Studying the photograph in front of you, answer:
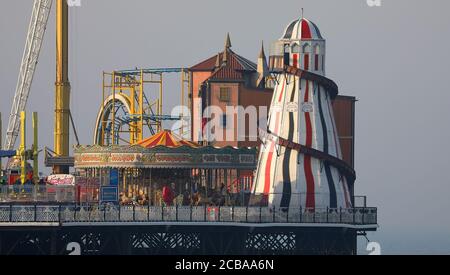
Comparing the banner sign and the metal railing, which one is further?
the metal railing

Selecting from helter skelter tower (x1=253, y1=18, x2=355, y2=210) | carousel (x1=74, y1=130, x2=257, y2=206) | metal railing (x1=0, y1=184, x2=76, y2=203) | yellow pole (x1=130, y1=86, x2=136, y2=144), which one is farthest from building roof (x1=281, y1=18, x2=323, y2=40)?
yellow pole (x1=130, y1=86, x2=136, y2=144)

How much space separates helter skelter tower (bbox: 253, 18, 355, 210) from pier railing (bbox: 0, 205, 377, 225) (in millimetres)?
2039

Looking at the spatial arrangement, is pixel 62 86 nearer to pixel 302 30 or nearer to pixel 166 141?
pixel 166 141

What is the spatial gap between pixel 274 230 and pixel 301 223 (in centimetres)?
274

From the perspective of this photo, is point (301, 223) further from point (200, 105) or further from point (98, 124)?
point (98, 124)

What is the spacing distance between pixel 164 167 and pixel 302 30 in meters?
13.1

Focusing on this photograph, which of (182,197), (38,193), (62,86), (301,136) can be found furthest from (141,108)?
(301,136)

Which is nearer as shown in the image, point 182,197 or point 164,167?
point 182,197

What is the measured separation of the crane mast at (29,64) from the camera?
17788 centimetres

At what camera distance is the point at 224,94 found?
164625 mm

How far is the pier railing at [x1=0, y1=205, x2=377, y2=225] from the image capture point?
457 feet

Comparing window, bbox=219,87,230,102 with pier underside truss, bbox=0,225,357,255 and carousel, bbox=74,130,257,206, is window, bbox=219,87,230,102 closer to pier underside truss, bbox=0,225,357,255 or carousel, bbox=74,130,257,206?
carousel, bbox=74,130,257,206

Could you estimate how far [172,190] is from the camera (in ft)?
489
